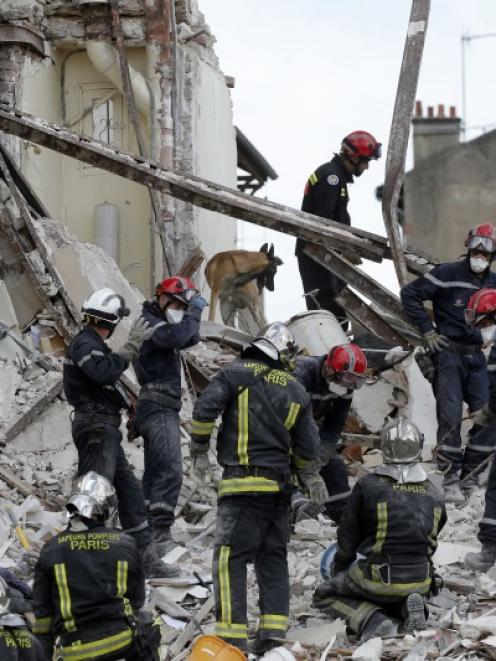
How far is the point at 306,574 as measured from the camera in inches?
368

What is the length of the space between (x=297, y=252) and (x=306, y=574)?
15.7 ft

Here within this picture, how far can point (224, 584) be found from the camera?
7891 mm

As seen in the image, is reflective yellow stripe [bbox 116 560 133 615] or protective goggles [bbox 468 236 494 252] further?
protective goggles [bbox 468 236 494 252]

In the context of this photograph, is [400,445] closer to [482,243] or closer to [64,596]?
[64,596]

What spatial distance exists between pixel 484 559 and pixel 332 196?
16.0ft

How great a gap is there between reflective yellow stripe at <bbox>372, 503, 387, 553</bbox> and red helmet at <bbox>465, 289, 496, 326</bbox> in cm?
227

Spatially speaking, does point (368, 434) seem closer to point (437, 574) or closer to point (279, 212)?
point (279, 212)

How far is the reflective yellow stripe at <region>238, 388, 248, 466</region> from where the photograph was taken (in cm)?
807

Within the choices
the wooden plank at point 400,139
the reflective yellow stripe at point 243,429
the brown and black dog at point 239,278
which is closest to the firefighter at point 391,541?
the reflective yellow stripe at point 243,429

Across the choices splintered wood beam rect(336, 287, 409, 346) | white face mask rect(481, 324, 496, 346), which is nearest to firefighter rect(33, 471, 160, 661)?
white face mask rect(481, 324, 496, 346)

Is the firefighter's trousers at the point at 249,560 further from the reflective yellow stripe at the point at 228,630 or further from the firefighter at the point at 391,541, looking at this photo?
the firefighter at the point at 391,541

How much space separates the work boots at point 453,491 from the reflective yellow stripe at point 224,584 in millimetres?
3020

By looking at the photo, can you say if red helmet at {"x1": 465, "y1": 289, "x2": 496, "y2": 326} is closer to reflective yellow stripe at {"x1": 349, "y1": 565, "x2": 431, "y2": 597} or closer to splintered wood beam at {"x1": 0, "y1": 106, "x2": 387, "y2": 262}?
reflective yellow stripe at {"x1": 349, "y1": 565, "x2": 431, "y2": 597}

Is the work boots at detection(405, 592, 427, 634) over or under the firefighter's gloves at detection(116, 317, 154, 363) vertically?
under
